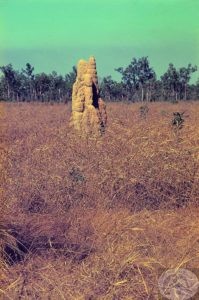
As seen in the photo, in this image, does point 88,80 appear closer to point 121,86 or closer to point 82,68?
point 82,68

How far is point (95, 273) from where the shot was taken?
11.1 ft

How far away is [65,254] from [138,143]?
2.61 metres

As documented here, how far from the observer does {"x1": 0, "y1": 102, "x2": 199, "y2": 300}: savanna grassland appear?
11.0 ft

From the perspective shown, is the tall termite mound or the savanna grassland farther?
the tall termite mound

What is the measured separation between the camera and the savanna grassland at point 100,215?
3.36 m

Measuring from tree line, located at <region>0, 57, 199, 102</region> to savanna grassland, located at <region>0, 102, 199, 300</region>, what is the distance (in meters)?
23.6

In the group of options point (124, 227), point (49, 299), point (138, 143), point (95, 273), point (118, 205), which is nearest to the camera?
point (49, 299)

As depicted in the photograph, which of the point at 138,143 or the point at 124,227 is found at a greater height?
the point at 138,143

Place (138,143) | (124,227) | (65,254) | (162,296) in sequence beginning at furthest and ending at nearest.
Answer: (138,143) → (124,227) → (65,254) → (162,296)

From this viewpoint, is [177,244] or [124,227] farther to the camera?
[124,227]

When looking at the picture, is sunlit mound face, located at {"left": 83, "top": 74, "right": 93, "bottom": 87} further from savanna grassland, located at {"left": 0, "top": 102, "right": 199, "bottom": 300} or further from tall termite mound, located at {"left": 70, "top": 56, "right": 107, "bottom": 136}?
savanna grassland, located at {"left": 0, "top": 102, "right": 199, "bottom": 300}

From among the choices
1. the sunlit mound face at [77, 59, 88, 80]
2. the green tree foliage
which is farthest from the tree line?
the sunlit mound face at [77, 59, 88, 80]

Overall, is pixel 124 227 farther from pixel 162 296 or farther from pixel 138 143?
pixel 138 143

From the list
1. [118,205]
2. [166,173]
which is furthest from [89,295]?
[166,173]
